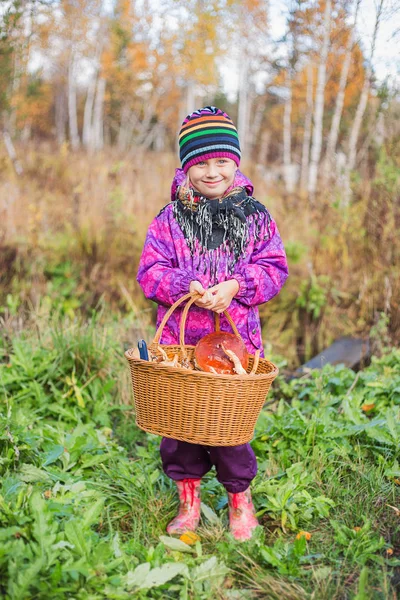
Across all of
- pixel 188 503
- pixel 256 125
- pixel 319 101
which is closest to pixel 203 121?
pixel 188 503

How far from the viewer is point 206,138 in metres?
2.39

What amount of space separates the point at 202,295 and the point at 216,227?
382 mm

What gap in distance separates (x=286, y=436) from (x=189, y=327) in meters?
0.94

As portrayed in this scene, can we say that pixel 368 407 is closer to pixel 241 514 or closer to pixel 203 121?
pixel 241 514

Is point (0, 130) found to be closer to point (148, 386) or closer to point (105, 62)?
point (148, 386)

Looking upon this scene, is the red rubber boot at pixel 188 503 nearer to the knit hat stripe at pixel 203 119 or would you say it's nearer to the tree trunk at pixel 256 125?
the knit hat stripe at pixel 203 119

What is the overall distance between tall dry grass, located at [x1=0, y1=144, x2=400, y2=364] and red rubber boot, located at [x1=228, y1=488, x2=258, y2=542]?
Result: 2293 millimetres

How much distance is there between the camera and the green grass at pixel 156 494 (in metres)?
1.96

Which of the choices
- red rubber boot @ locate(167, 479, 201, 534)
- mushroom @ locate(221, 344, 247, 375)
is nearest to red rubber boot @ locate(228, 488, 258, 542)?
red rubber boot @ locate(167, 479, 201, 534)

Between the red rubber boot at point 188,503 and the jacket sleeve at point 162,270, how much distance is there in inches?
31.6

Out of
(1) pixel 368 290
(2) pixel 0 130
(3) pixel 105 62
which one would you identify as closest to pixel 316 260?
(1) pixel 368 290

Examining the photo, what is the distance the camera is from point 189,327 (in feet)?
8.13

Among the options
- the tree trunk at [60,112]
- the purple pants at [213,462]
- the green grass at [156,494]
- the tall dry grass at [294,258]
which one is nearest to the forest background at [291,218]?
the tall dry grass at [294,258]

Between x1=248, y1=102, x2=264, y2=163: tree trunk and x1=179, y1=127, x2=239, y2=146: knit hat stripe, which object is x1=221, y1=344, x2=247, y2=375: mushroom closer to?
x1=179, y1=127, x2=239, y2=146: knit hat stripe
